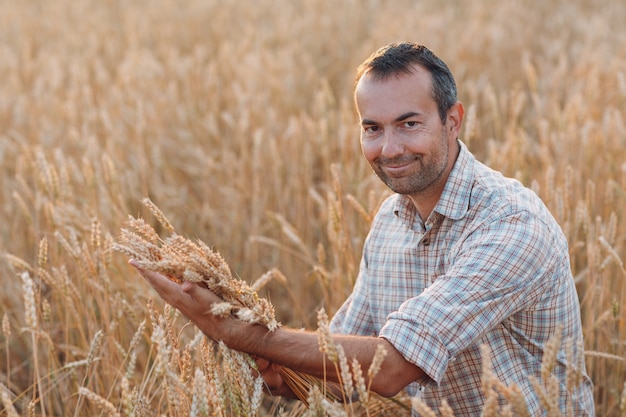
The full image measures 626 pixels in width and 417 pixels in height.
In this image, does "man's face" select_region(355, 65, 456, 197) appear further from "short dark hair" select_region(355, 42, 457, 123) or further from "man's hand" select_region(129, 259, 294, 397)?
"man's hand" select_region(129, 259, 294, 397)

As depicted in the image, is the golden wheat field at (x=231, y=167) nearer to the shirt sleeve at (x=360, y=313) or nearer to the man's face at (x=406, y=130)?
the shirt sleeve at (x=360, y=313)

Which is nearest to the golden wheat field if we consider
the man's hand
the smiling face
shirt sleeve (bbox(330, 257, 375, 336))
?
the man's hand

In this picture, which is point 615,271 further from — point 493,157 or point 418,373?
point 418,373

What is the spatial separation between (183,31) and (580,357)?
19.8ft

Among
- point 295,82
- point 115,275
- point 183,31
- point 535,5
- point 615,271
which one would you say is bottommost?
point 115,275

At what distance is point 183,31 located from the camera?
673 cm

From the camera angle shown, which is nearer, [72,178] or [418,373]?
[418,373]

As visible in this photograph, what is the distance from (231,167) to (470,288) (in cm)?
207

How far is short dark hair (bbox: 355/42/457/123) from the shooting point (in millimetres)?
1760

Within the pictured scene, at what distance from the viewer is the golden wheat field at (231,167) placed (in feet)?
6.68

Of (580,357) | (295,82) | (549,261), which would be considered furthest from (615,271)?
(295,82)

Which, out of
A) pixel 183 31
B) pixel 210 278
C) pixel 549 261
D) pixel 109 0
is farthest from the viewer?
pixel 109 0

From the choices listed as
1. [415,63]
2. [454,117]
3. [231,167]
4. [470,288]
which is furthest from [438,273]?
[231,167]

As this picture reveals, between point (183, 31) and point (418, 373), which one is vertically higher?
point (183, 31)
